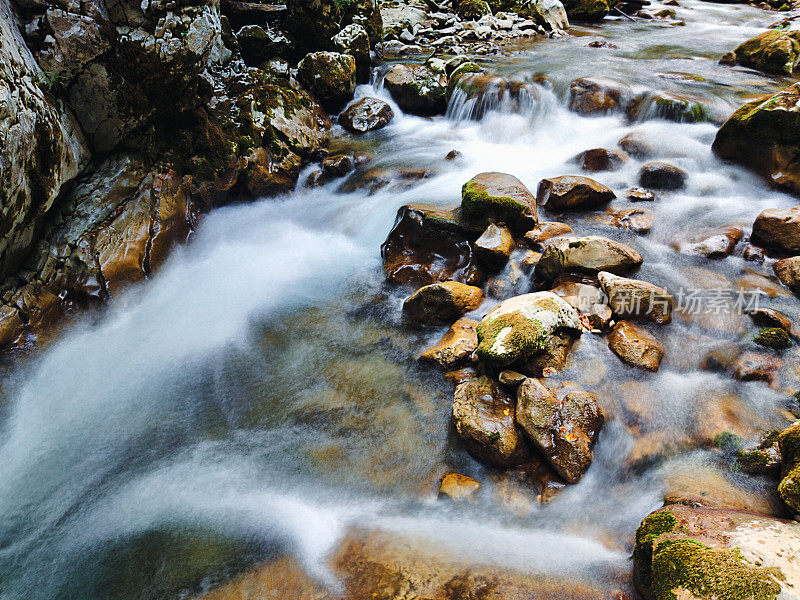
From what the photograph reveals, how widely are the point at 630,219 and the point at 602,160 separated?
1761 millimetres

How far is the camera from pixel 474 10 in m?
16.1

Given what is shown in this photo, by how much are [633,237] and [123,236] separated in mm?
6746

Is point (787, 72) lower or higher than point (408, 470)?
higher

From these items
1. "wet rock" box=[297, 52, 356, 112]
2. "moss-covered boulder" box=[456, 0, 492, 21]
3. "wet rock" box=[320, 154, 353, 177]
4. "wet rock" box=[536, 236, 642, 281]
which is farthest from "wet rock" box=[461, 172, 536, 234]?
"moss-covered boulder" box=[456, 0, 492, 21]

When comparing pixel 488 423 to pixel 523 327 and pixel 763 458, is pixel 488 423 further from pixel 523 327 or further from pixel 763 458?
pixel 763 458

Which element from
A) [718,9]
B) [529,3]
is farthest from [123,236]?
[718,9]

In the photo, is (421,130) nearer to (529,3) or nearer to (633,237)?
(633,237)

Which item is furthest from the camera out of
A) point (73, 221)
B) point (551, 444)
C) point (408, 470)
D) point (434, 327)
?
point (73, 221)

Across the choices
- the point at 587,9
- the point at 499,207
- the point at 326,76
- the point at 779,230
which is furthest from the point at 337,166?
the point at 587,9

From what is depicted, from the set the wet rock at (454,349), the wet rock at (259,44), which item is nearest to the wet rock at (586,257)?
the wet rock at (454,349)

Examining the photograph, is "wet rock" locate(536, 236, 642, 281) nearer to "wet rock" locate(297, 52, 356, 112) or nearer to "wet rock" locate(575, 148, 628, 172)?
"wet rock" locate(575, 148, 628, 172)

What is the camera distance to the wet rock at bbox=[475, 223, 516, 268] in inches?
211

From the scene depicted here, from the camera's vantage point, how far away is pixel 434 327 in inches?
199

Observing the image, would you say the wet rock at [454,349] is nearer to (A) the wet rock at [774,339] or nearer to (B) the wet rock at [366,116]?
(A) the wet rock at [774,339]
